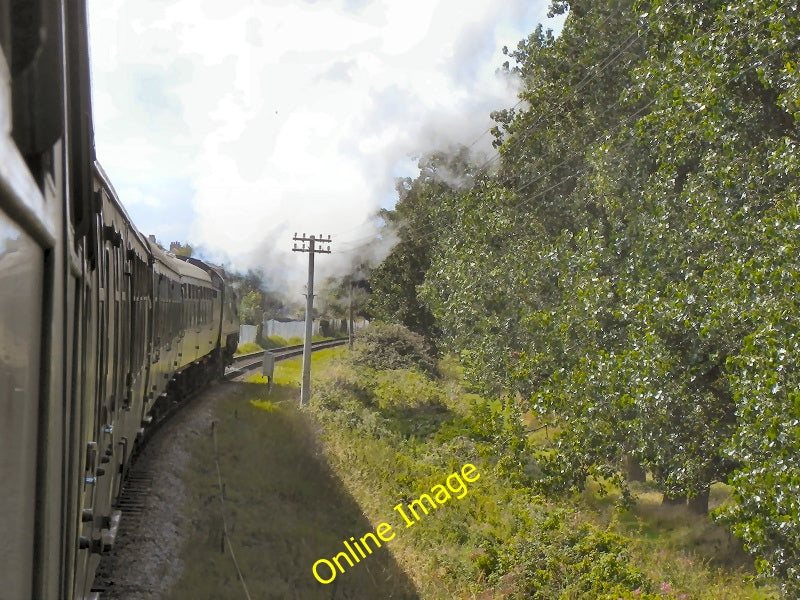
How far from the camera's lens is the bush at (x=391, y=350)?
1289 inches

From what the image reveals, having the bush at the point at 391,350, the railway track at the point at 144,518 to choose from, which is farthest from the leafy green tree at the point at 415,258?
the railway track at the point at 144,518

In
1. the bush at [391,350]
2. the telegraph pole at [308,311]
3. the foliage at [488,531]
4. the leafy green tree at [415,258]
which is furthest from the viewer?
the leafy green tree at [415,258]

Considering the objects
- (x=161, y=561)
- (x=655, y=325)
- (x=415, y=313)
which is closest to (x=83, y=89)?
(x=161, y=561)

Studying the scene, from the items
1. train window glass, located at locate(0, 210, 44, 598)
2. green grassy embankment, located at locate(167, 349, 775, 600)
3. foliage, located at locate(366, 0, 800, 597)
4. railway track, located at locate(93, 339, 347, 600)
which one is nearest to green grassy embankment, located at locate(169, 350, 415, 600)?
green grassy embankment, located at locate(167, 349, 775, 600)

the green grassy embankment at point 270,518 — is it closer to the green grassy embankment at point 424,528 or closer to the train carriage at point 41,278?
the green grassy embankment at point 424,528

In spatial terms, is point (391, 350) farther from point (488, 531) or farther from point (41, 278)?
point (41, 278)

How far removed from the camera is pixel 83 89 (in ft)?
7.83

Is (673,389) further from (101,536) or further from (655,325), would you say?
(101,536)

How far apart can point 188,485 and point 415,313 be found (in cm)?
2469

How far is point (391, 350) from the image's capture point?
109 feet

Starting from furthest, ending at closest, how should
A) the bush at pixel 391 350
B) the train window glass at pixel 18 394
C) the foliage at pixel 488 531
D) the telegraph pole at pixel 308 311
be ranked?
1. the bush at pixel 391 350
2. the telegraph pole at pixel 308 311
3. the foliage at pixel 488 531
4. the train window glass at pixel 18 394

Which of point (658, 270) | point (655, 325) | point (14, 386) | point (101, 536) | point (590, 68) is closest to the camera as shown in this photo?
point (14, 386)

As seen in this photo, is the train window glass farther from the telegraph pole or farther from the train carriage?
the telegraph pole

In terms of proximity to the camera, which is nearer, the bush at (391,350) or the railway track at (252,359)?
the railway track at (252,359)
